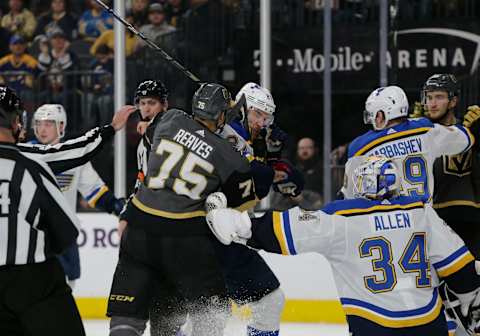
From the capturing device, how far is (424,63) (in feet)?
25.6

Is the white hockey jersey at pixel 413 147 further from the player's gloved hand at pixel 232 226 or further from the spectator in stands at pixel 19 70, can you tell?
the spectator in stands at pixel 19 70

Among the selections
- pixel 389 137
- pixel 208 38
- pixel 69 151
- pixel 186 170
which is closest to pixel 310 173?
pixel 208 38

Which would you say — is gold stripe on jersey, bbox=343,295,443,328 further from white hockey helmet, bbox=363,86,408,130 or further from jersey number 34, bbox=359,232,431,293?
white hockey helmet, bbox=363,86,408,130

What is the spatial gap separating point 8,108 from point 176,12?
4.75m

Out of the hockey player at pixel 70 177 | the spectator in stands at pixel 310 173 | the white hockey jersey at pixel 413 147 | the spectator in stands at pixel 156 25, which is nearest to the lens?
the white hockey jersey at pixel 413 147

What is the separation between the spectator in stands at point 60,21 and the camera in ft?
28.3

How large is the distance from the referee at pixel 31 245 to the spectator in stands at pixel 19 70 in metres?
4.93

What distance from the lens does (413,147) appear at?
205 inches

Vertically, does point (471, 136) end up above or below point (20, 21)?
below

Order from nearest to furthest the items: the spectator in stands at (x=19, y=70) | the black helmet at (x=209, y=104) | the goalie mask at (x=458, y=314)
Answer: the goalie mask at (x=458, y=314) → the black helmet at (x=209, y=104) → the spectator in stands at (x=19, y=70)

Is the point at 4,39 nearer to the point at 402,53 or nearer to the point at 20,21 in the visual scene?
the point at 20,21

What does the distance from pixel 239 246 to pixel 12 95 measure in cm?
178

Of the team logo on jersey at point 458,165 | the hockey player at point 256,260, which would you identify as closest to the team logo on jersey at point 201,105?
the hockey player at point 256,260

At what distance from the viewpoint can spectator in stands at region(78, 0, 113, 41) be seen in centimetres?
850
